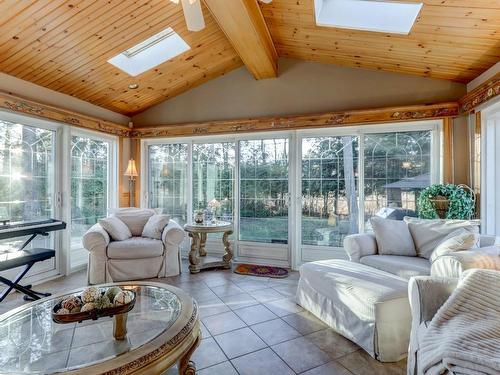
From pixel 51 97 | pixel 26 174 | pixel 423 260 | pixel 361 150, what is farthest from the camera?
pixel 361 150

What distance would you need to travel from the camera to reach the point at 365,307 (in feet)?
6.64

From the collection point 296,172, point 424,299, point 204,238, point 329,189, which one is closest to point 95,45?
point 204,238

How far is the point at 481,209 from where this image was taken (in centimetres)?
315

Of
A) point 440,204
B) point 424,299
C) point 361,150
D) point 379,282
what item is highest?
point 361,150

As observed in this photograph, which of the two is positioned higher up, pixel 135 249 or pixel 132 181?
pixel 132 181

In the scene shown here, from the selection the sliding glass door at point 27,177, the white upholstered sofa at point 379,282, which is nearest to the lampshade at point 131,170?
the sliding glass door at point 27,177

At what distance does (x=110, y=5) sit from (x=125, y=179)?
2869 mm

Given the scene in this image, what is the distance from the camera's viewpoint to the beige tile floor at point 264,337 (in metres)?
1.87

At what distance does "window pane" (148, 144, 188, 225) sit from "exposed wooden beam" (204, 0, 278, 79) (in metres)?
1.94

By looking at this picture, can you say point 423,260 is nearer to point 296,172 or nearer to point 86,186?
point 296,172

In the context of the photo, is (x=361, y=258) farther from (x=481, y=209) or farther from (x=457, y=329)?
(x=457, y=329)

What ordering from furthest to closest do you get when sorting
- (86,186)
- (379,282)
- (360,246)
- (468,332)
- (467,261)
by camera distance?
1. (86,186)
2. (360,246)
3. (379,282)
4. (467,261)
5. (468,332)

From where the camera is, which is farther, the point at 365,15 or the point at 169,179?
the point at 169,179

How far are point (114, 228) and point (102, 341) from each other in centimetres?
221
